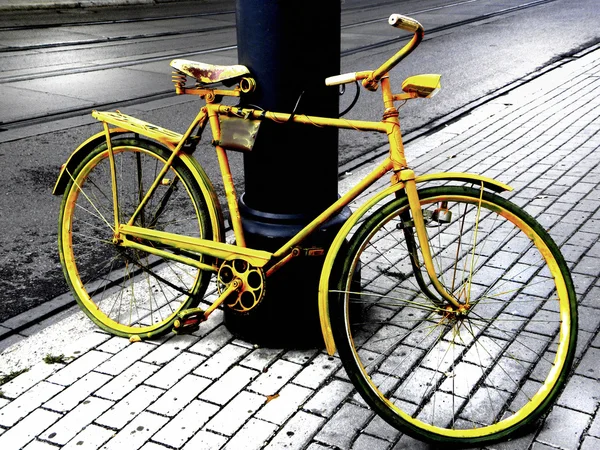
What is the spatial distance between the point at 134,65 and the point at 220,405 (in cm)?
940

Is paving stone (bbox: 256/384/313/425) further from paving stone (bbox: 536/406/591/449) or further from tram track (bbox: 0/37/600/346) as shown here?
tram track (bbox: 0/37/600/346)

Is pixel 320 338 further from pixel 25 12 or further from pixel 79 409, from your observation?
pixel 25 12

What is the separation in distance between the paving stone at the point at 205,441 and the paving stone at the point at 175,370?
1.37 feet

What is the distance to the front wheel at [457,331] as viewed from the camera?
2.98m

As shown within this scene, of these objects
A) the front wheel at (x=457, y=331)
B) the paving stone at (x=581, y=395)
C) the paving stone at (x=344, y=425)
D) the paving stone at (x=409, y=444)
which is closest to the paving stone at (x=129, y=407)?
the paving stone at (x=344, y=425)

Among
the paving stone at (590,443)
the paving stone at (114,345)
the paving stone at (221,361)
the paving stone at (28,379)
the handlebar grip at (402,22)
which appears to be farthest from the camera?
the paving stone at (114,345)

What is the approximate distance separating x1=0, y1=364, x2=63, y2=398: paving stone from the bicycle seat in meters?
1.50

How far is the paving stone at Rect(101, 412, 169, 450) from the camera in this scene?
301cm

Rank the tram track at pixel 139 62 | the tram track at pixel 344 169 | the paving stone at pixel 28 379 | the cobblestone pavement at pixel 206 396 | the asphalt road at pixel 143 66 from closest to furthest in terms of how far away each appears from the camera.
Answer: the cobblestone pavement at pixel 206 396
the paving stone at pixel 28 379
the tram track at pixel 344 169
the asphalt road at pixel 143 66
the tram track at pixel 139 62

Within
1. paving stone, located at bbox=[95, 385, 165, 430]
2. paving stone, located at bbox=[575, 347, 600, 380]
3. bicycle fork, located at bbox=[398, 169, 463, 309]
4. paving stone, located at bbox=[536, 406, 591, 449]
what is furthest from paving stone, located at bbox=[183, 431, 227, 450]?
paving stone, located at bbox=[575, 347, 600, 380]

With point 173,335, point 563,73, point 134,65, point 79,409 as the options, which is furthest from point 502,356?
point 134,65

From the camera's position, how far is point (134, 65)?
11.8 metres

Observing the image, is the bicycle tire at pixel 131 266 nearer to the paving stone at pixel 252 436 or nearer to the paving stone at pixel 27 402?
the paving stone at pixel 27 402

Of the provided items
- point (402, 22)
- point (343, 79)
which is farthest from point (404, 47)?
point (343, 79)
